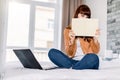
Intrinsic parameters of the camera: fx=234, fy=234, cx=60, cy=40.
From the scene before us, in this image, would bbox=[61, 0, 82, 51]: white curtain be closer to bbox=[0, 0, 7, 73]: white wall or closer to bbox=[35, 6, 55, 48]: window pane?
bbox=[35, 6, 55, 48]: window pane

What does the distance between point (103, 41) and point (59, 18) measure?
0.99m

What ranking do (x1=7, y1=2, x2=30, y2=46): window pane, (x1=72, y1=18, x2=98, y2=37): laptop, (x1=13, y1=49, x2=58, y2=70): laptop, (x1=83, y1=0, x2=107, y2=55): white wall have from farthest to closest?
(x1=7, y1=2, x2=30, y2=46): window pane, (x1=83, y1=0, x2=107, y2=55): white wall, (x1=72, y1=18, x2=98, y2=37): laptop, (x1=13, y1=49, x2=58, y2=70): laptop

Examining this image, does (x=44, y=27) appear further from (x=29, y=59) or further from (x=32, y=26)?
(x=29, y=59)

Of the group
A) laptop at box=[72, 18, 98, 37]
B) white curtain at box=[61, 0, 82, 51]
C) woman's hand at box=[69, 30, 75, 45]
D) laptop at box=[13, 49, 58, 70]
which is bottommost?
laptop at box=[13, 49, 58, 70]

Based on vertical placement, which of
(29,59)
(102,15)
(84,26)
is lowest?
(29,59)

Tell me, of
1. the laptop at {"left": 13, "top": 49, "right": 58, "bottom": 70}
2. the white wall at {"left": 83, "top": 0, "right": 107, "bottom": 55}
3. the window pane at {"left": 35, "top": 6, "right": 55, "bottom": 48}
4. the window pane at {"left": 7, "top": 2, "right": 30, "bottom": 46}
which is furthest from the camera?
the window pane at {"left": 35, "top": 6, "right": 55, "bottom": 48}

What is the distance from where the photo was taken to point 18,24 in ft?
13.2

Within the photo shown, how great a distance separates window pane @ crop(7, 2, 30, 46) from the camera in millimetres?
3943

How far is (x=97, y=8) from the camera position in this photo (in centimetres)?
387

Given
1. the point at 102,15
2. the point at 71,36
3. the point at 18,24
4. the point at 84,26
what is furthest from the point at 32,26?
the point at 84,26

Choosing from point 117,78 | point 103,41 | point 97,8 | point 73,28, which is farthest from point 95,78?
point 97,8

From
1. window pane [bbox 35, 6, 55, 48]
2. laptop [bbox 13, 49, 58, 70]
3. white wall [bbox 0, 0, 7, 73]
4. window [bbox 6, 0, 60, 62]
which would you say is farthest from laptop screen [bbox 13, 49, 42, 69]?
window pane [bbox 35, 6, 55, 48]

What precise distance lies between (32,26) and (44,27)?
26 centimetres

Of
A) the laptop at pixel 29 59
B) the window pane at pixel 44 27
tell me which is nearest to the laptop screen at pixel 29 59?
the laptop at pixel 29 59
